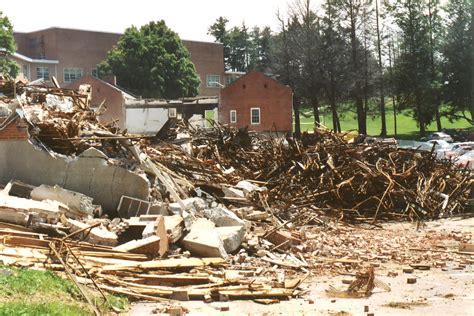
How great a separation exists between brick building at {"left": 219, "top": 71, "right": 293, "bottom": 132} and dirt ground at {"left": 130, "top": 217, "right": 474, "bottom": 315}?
41.0 metres

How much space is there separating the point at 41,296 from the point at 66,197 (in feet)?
17.8

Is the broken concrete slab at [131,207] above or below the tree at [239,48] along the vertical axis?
below

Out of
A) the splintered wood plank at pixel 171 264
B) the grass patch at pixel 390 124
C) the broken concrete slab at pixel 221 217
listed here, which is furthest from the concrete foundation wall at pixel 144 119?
the splintered wood plank at pixel 171 264

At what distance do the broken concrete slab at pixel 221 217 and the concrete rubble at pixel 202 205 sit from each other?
2 centimetres

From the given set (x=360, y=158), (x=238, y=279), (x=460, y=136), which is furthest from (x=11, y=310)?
(x=460, y=136)

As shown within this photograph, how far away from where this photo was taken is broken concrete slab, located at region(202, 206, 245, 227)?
1277cm

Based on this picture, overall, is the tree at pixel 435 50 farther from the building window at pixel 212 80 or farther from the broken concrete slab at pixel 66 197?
the broken concrete slab at pixel 66 197

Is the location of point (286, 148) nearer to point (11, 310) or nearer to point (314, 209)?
point (314, 209)

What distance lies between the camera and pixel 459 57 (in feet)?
171

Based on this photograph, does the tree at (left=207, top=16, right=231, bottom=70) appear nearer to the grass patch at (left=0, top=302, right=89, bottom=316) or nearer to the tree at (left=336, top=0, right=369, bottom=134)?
the tree at (left=336, top=0, right=369, bottom=134)

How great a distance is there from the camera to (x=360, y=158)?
18.8 m

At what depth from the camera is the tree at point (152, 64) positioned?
199 ft

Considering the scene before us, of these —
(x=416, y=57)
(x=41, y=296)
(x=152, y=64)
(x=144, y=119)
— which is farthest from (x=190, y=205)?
(x=152, y=64)

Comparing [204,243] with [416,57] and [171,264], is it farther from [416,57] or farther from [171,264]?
[416,57]
